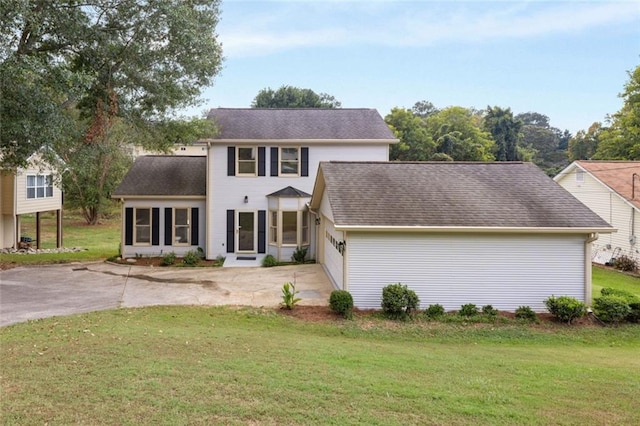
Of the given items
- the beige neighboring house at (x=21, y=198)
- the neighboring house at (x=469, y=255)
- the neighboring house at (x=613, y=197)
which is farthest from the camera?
the beige neighboring house at (x=21, y=198)

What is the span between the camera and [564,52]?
18.9m

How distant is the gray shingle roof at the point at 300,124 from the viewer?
18.3 metres

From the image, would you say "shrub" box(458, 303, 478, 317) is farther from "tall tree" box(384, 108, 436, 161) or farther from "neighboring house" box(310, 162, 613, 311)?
"tall tree" box(384, 108, 436, 161)

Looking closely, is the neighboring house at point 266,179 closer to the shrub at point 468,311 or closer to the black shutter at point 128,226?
the black shutter at point 128,226

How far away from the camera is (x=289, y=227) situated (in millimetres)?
18000

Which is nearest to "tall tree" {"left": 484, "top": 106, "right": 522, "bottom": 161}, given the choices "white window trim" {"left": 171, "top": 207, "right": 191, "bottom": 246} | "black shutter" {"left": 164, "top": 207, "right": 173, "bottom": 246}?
"white window trim" {"left": 171, "top": 207, "right": 191, "bottom": 246}

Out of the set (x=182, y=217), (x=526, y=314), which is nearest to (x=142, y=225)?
(x=182, y=217)

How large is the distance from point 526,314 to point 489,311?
0.86 metres

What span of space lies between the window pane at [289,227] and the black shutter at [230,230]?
2.28 m

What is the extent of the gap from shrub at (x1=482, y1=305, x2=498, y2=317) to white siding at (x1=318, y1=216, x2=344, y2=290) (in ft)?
12.3

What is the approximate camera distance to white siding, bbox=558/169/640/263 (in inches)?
739

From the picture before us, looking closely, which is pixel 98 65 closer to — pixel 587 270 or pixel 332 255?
pixel 332 255

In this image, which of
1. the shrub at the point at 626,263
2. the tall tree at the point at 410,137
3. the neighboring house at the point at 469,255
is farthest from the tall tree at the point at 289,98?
the neighboring house at the point at 469,255

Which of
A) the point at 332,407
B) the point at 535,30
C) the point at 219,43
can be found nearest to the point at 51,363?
the point at 332,407
